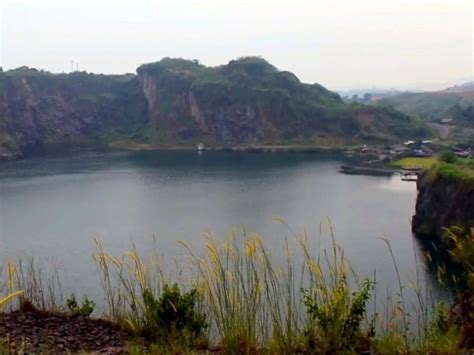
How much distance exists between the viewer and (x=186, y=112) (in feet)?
298

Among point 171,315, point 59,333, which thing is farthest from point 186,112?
point 171,315

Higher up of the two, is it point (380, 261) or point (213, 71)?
point (213, 71)

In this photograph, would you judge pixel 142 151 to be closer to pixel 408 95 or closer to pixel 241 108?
pixel 241 108

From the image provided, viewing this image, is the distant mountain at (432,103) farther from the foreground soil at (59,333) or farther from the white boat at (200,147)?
the foreground soil at (59,333)

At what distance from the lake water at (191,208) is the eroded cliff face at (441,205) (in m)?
1.39

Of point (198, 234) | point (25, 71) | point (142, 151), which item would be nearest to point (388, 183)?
point (198, 234)

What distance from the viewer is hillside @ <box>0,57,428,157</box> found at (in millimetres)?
82625

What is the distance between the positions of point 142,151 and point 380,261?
198ft

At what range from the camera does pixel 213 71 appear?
3703 inches

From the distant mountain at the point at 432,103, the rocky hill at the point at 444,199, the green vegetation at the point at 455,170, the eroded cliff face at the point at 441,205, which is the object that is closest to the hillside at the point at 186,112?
the distant mountain at the point at 432,103

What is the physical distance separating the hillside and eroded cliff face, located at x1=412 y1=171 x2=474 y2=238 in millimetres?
47517

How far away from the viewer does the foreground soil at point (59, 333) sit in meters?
5.16

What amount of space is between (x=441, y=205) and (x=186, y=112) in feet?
213

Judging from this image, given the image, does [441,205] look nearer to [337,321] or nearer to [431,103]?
[337,321]
